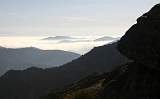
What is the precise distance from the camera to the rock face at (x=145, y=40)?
47.5 metres

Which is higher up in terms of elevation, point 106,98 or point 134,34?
point 134,34

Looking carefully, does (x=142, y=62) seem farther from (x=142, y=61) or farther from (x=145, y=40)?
(x=145, y=40)

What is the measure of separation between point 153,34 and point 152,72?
609 centimetres

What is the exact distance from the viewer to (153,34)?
4800 cm

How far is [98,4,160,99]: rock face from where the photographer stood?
47.4 metres

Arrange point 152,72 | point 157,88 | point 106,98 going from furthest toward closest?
1. point 106,98
2. point 152,72
3. point 157,88

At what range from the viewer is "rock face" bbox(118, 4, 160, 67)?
47500 millimetres

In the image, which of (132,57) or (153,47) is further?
(132,57)

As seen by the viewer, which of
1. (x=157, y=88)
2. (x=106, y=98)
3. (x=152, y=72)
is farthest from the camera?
(x=106, y=98)

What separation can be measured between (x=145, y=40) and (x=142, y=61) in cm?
314

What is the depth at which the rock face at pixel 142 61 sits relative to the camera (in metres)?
47.4

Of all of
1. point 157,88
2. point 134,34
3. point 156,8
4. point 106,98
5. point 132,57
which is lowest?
point 106,98

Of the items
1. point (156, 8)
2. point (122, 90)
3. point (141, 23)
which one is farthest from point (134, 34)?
point (122, 90)

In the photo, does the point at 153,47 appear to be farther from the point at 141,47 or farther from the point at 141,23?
the point at 141,23
